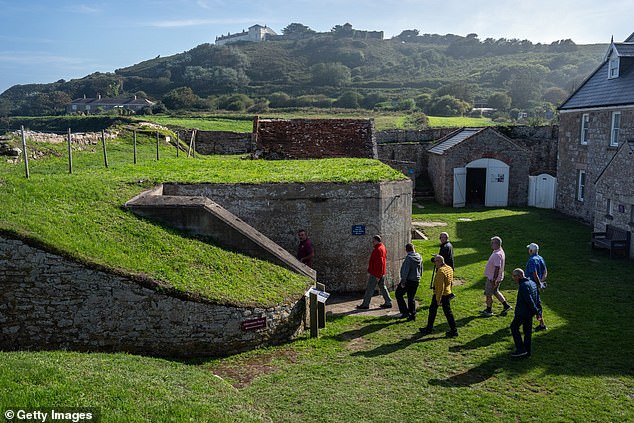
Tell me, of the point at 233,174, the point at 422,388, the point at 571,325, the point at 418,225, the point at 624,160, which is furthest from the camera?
the point at 418,225

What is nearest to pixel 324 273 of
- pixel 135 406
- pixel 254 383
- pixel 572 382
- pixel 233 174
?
pixel 233 174

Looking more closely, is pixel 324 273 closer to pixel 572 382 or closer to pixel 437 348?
pixel 437 348

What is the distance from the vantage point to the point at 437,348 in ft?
32.8

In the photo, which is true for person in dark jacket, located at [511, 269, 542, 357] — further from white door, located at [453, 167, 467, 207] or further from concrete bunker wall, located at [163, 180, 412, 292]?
white door, located at [453, 167, 467, 207]

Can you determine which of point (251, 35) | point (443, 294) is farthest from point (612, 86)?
point (251, 35)

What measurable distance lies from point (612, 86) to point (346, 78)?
9316cm

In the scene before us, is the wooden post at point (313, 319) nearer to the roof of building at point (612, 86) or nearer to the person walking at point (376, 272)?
the person walking at point (376, 272)

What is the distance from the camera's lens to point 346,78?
369 ft

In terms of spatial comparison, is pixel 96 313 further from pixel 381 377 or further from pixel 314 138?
pixel 314 138

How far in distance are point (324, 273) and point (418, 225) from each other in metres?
10.4

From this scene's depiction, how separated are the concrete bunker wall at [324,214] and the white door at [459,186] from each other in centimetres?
1603

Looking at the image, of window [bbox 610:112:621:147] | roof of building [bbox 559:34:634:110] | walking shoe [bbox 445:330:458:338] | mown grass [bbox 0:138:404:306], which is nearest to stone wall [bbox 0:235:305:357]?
mown grass [bbox 0:138:404:306]

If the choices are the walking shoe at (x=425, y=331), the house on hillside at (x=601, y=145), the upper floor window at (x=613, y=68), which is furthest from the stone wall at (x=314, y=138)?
the walking shoe at (x=425, y=331)

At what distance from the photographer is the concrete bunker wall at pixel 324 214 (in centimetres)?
1327
